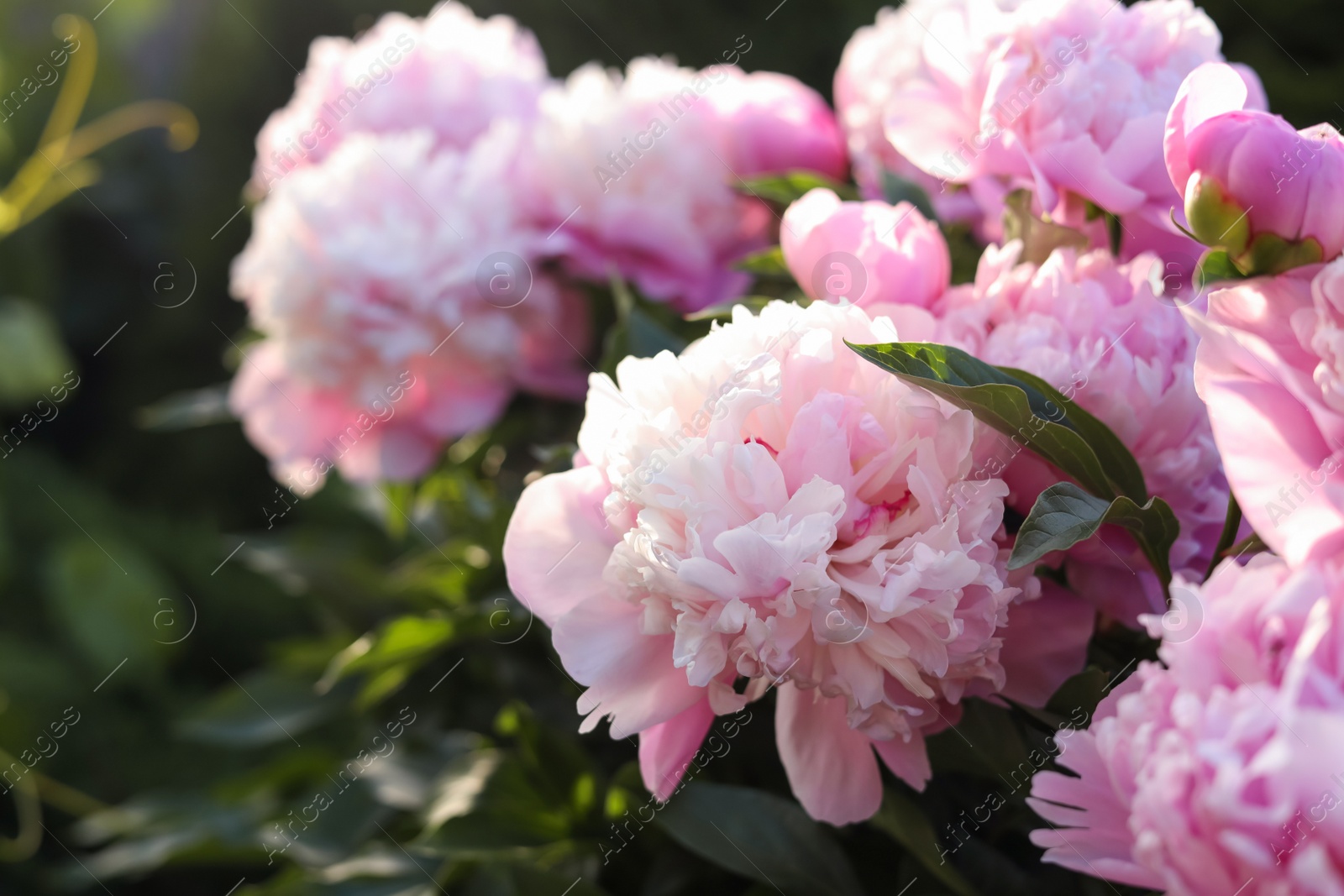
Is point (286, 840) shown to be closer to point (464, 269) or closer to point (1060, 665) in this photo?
point (464, 269)

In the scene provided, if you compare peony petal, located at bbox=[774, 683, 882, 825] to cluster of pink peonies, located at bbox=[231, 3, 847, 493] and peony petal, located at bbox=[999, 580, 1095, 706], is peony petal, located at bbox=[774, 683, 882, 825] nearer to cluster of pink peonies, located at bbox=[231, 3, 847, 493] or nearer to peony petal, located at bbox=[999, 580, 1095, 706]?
peony petal, located at bbox=[999, 580, 1095, 706]

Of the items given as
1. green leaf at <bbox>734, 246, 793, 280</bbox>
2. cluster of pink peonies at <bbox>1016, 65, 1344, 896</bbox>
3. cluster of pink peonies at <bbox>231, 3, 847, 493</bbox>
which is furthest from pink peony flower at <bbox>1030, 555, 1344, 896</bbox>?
cluster of pink peonies at <bbox>231, 3, 847, 493</bbox>

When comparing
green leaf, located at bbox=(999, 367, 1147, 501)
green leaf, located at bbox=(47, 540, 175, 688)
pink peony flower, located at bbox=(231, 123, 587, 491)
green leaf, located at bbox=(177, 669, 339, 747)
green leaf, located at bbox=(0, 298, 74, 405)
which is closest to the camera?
green leaf, located at bbox=(999, 367, 1147, 501)

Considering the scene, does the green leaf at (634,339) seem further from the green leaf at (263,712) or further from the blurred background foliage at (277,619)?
the green leaf at (263,712)

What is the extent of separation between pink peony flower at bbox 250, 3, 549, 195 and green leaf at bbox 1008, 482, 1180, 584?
1.55 ft

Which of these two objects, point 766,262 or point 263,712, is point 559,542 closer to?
point 766,262

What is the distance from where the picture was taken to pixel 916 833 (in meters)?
0.36

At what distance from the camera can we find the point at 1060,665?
326 millimetres

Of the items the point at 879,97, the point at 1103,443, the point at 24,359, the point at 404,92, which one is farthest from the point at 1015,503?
the point at 24,359

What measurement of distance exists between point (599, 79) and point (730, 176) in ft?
0.31

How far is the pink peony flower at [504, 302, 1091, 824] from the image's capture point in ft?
0.92

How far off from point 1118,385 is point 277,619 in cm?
106

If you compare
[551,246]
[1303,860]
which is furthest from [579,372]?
[1303,860]

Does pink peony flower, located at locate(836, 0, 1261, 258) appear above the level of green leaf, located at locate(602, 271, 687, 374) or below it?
above
